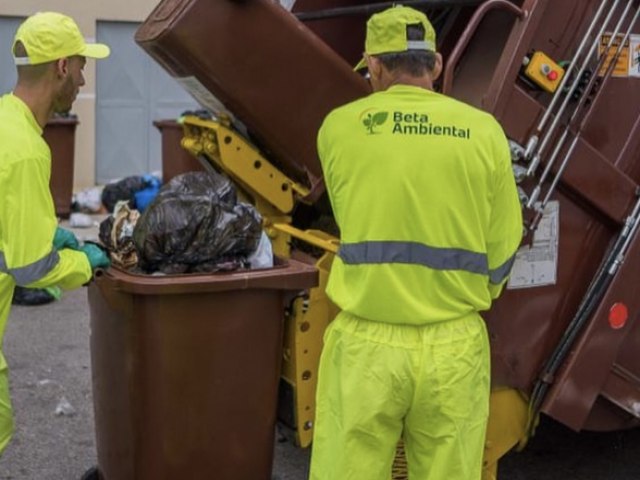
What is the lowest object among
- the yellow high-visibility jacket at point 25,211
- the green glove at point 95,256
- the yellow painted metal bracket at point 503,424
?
the yellow painted metal bracket at point 503,424

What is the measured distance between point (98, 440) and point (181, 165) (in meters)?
6.03

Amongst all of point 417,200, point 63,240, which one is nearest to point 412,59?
point 417,200

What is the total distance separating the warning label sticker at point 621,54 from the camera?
3.41 metres

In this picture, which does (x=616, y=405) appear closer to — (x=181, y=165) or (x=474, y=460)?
(x=474, y=460)

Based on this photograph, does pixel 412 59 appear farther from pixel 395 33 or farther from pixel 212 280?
pixel 212 280

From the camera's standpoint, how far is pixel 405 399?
103 inches

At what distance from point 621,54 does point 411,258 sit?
52.3 inches

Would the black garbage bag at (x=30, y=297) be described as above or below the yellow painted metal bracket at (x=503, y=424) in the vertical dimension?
below

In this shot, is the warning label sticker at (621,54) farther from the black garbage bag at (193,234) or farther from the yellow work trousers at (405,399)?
the black garbage bag at (193,234)

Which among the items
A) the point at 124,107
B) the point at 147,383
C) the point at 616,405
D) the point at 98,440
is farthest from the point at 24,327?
the point at 124,107

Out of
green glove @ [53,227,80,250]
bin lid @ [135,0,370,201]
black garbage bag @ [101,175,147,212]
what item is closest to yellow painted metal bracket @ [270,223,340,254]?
bin lid @ [135,0,370,201]

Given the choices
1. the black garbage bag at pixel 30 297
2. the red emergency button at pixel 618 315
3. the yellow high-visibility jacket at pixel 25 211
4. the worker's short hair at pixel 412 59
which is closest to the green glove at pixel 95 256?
the yellow high-visibility jacket at pixel 25 211

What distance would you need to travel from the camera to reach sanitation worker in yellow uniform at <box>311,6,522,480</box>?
101 inches

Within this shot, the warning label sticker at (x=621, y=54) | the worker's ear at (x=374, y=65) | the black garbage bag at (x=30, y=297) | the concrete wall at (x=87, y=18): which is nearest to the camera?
the worker's ear at (x=374, y=65)
